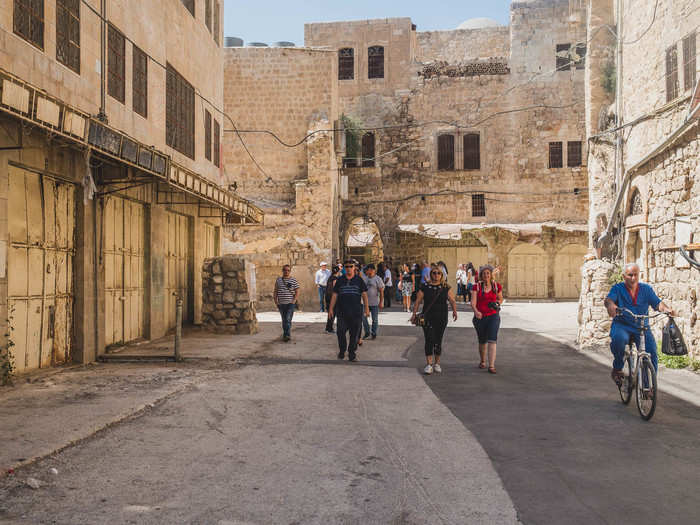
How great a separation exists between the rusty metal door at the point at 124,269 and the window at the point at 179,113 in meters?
1.97

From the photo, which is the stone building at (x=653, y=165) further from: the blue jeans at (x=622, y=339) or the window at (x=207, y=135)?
the window at (x=207, y=135)

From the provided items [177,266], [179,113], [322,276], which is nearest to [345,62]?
[322,276]

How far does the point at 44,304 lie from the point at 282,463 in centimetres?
582

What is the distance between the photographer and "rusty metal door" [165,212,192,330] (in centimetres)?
1489

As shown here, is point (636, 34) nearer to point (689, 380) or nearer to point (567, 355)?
point (567, 355)

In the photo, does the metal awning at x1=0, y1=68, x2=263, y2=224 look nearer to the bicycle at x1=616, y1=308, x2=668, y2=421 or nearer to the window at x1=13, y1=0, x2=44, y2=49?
the window at x1=13, y1=0, x2=44, y2=49

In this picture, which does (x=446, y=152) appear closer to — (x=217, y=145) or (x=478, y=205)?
(x=478, y=205)

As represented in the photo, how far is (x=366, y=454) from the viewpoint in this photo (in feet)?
17.2

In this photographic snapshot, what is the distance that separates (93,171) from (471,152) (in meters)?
25.1

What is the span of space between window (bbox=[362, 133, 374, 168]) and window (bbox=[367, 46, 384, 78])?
3147 millimetres

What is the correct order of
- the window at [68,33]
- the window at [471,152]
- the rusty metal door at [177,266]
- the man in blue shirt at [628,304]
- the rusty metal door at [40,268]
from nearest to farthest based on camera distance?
the man in blue shirt at [628,304]
the rusty metal door at [40,268]
the window at [68,33]
the rusty metal door at [177,266]
the window at [471,152]

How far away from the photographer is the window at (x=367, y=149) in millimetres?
34281

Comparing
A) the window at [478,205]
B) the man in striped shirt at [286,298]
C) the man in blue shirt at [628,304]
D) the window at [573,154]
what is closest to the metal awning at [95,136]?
the man in striped shirt at [286,298]

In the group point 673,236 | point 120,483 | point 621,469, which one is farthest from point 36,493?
point 673,236
